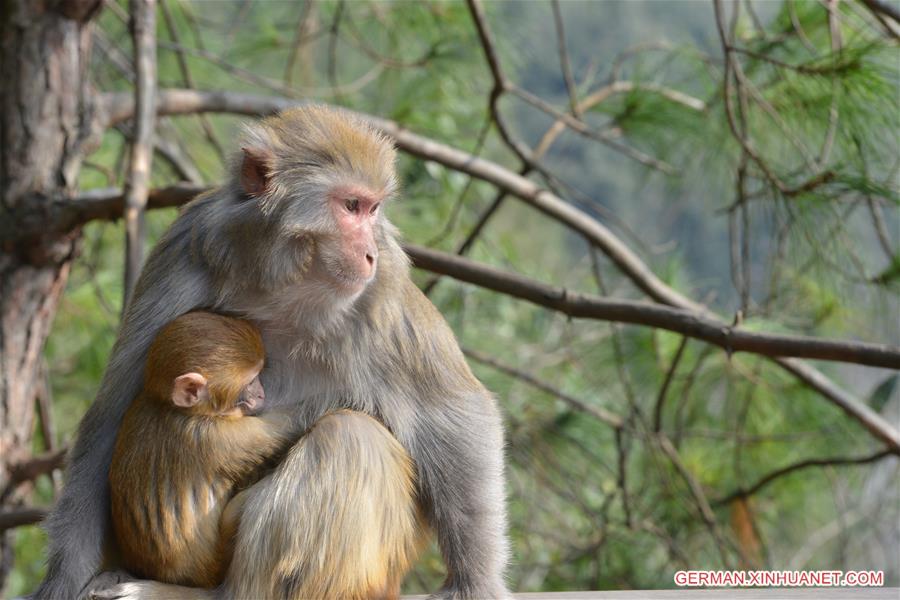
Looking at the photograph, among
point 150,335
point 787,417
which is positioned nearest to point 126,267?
point 150,335

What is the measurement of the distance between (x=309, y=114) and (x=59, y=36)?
1.97 m

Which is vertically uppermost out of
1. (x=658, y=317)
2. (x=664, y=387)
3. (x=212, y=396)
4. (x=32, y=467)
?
(x=658, y=317)

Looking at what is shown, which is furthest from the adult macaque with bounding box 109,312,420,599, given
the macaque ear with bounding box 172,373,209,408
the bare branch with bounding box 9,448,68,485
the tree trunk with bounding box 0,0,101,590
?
the tree trunk with bounding box 0,0,101,590

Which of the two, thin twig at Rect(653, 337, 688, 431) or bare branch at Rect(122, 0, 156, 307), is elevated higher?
bare branch at Rect(122, 0, 156, 307)

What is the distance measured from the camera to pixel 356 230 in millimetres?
2672

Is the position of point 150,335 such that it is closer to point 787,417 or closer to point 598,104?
point 598,104

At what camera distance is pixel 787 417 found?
6.19 meters

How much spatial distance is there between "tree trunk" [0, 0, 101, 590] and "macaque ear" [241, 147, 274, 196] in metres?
1.80

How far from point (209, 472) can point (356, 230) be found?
725 mm

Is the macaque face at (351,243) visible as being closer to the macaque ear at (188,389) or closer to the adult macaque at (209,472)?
the adult macaque at (209,472)

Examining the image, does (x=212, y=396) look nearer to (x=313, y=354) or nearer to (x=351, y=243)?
(x=313, y=354)

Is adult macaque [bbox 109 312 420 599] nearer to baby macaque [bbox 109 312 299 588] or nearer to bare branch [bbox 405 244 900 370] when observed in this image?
baby macaque [bbox 109 312 299 588]

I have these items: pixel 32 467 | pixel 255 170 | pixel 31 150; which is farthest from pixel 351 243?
pixel 32 467

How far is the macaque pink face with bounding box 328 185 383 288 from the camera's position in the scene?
264 cm
